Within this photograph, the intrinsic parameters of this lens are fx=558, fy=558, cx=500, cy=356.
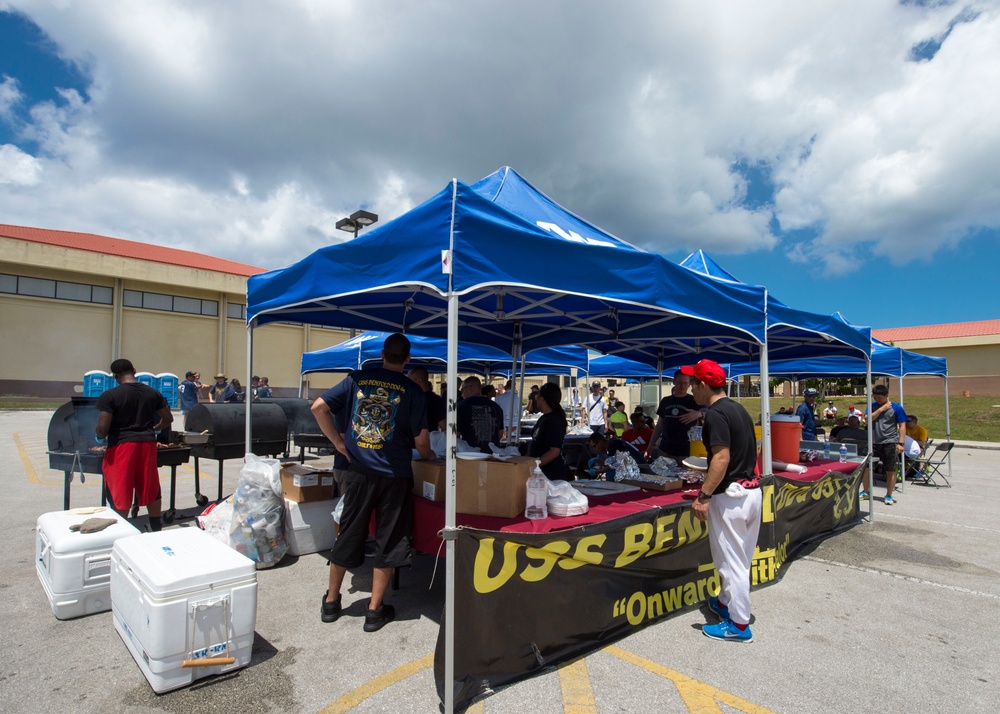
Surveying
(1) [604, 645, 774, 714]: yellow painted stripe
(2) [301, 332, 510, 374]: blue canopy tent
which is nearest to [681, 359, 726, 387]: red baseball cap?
(1) [604, 645, 774, 714]: yellow painted stripe

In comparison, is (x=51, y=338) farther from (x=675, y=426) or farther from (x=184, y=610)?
(x=184, y=610)

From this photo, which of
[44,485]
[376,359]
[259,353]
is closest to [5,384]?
[259,353]

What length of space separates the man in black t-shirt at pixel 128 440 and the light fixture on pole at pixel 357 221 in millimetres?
10872

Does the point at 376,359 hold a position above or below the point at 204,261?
below

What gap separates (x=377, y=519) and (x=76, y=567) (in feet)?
6.78

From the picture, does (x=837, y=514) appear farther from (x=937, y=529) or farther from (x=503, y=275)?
(x=503, y=275)

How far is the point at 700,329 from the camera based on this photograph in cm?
620

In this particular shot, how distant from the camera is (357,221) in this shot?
15.7 meters

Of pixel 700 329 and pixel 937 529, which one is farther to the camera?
pixel 937 529

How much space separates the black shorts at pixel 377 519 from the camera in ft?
11.7

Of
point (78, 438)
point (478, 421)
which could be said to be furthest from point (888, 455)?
point (78, 438)

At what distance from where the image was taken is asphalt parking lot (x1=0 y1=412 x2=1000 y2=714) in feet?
9.41

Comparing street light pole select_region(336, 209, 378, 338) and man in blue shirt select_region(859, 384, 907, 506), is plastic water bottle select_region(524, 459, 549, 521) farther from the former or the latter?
street light pole select_region(336, 209, 378, 338)

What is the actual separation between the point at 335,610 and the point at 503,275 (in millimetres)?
2525
